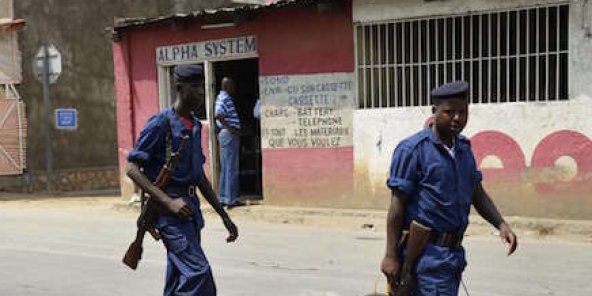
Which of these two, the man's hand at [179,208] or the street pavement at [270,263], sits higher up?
the man's hand at [179,208]

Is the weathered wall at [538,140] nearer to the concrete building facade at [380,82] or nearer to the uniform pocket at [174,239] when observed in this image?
the concrete building facade at [380,82]

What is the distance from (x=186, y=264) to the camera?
171 inches

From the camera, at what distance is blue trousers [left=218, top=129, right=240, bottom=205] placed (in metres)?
11.4

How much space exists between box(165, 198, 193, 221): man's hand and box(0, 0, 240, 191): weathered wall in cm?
1455

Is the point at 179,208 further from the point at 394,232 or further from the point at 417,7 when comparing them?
the point at 417,7

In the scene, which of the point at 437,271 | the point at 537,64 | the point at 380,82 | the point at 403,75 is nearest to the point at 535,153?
the point at 537,64

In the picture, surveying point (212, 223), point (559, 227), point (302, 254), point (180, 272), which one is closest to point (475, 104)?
point (559, 227)

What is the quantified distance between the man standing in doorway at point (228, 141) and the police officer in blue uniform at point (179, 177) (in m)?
6.74

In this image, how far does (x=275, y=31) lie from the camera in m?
11.2

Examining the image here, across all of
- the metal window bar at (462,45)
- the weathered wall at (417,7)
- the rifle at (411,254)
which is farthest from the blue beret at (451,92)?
the metal window bar at (462,45)

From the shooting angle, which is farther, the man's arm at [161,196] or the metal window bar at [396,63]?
the metal window bar at [396,63]

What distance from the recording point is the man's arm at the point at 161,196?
4383 millimetres

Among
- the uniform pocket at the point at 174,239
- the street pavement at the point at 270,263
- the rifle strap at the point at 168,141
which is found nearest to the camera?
the uniform pocket at the point at 174,239

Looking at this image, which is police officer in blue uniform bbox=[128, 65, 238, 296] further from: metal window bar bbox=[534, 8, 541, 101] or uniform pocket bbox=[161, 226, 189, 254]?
metal window bar bbox=[534, 8, 541, 101]
